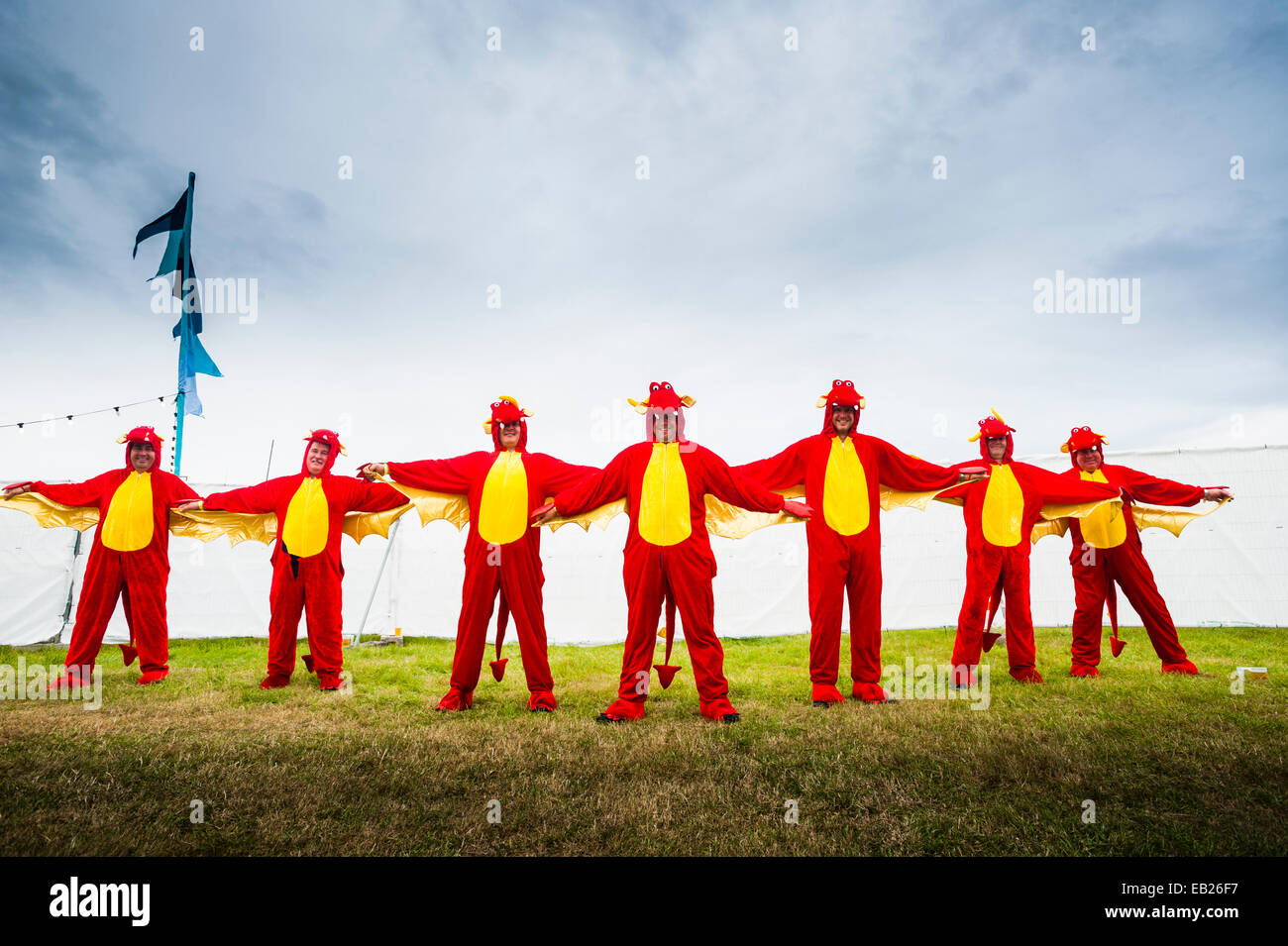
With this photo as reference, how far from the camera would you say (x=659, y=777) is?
11.0 ft

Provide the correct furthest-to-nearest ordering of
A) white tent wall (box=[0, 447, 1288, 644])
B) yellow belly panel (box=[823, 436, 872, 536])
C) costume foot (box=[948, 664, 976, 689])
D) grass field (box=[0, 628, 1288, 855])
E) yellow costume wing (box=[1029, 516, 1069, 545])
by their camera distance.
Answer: white tent wall (box=[0, 447, 1288, 644]) → yellow costume wing (box=[1029, 516, 1069, 545]) → costume foot (box=[948, 664, 976, 689]) → yellow belly panel (box=[823, 436, 872, 536]) → grass field (box=[0, 628, 1288, 855])

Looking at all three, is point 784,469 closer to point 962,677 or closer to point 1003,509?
point 1003,509

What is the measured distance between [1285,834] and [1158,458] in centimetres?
817

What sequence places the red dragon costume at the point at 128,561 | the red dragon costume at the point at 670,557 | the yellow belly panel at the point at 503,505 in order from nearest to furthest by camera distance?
1. the red dragon costume at the point at 670,557
2. the yellow belly panel at the point at 503,505
3. the red dragon costume at the point at 128,561

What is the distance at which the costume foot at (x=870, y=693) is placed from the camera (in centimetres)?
494

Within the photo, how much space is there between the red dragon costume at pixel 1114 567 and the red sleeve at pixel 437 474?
17.0ft

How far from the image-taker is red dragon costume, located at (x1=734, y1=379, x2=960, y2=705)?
4969 millimetres

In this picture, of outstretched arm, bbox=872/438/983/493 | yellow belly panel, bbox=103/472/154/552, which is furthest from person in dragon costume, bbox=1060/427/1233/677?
yellow belly panel, bbox=103/472/154/552

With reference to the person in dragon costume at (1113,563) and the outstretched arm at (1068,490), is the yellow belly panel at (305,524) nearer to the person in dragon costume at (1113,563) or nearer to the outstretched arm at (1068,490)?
the outstretched arm at (1068,490)

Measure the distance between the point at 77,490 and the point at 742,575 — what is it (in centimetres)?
763

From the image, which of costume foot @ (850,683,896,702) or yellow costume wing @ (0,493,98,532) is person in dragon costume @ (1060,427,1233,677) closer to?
costume foot @ (850,683,896,702)

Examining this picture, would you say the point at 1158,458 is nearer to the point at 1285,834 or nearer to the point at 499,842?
the point at 1285,834

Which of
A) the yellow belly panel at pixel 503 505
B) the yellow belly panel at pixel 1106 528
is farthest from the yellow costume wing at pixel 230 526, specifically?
the yellow belly panel at pixel 1106 528

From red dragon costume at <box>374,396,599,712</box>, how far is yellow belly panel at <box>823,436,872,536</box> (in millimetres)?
2014
